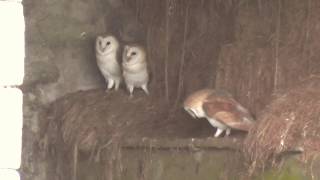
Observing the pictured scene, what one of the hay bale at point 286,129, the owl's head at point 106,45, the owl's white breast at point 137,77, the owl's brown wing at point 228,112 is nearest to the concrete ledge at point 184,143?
the hay bale at point 286,129

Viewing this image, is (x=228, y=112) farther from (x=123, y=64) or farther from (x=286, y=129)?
(x=123, y=64)

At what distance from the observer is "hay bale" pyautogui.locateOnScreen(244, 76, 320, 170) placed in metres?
5.02

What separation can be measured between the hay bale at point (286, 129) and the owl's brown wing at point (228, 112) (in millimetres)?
350

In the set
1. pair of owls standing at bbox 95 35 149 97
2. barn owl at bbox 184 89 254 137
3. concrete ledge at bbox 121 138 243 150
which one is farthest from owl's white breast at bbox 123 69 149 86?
barn owl at bbox 184 89 254 137

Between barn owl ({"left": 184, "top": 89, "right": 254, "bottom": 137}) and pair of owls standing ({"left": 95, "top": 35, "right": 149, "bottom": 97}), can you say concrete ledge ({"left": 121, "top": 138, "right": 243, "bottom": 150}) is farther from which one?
pair of owls standing ({"left": 95, "top": 35, "right": 149, "bottom": 97})

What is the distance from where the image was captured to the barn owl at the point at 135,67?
22.7 feet

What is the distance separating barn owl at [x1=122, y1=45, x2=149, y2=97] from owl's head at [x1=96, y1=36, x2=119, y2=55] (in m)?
0.11

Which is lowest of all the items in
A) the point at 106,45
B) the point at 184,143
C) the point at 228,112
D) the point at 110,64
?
the point at 184,143

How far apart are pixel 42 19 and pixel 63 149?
2.78 feet

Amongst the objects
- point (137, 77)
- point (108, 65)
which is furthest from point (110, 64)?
point (137, 77)

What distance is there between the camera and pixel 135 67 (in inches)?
274

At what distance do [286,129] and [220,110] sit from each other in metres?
0.74

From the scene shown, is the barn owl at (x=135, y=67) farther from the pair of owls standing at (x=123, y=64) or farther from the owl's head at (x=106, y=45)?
the owl's head at (x=106, y=45)

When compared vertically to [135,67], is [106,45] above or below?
above
